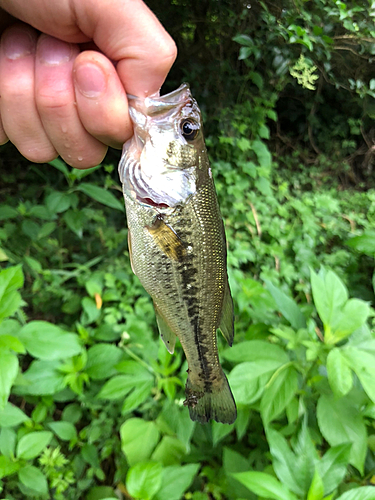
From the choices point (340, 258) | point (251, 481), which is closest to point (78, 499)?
point (251, 481)

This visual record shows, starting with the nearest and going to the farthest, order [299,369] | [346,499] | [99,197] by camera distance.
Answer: [346,499] < [299,369] < [99,197]

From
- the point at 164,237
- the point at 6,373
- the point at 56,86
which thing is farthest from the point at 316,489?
the point at 56,86

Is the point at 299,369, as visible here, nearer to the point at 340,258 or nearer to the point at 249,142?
the point at 340,258

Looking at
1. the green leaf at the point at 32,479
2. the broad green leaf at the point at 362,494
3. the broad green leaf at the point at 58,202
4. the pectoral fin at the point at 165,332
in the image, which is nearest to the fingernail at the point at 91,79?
the pectoral fin at the point at 165,332

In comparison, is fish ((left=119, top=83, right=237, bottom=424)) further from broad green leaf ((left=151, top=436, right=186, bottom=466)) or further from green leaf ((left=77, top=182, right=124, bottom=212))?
green leaf ((left=77, top=182, right=124, bottom=212))

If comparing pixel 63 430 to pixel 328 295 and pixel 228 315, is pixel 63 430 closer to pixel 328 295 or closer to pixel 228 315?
pixel 228 315

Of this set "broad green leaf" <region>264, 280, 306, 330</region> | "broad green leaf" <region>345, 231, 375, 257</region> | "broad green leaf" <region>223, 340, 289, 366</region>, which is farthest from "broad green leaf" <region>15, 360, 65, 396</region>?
"broad green leaf" <region>345, 231, 375, 257</region>
